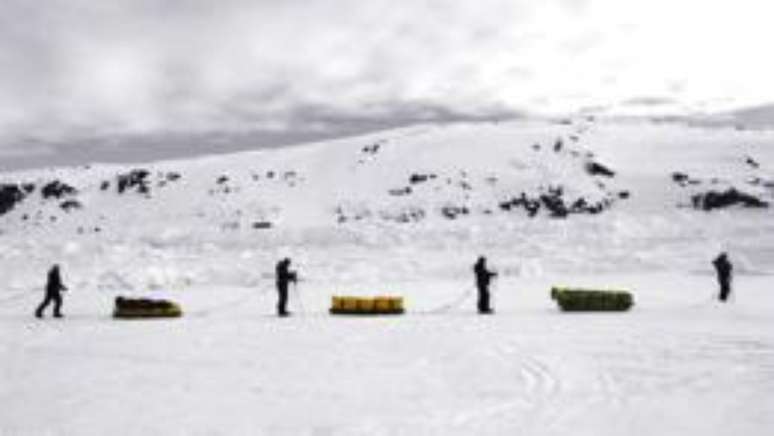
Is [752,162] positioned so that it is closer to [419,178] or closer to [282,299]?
[419,178]

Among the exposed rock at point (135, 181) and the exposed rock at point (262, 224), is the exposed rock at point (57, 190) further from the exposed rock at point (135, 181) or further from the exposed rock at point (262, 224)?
the exposed rock at point (262, 224)

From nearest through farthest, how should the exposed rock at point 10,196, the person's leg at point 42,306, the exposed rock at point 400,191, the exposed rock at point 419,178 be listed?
the person's leg at point 42,306
the exposed rock at point 400,191
the exposed rock at point 419,178
the exposed rock at point 10,196

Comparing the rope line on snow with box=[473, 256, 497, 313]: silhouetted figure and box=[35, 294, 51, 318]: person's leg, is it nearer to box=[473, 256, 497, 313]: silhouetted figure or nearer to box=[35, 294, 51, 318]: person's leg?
box=[473, 256, 497, 313]: silhouetted figure

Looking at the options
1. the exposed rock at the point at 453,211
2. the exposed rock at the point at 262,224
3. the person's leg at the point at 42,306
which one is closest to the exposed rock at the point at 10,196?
the exposed rock at the point at 262,224

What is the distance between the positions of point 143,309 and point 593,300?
11.7m

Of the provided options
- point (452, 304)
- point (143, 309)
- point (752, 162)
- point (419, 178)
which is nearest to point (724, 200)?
point (752, 162)

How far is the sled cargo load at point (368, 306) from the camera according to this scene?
22469mm

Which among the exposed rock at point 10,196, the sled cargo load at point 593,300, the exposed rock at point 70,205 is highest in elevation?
the exposed rock at point 10,196

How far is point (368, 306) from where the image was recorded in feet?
74.2

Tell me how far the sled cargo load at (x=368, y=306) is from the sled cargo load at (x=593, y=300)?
168 inches

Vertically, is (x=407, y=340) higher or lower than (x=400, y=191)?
lower

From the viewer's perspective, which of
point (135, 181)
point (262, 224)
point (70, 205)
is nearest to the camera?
point (262, 224)

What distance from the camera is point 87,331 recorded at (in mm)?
19703

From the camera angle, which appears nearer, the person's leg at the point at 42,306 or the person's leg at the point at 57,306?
the person's leg at the point at 42,306
